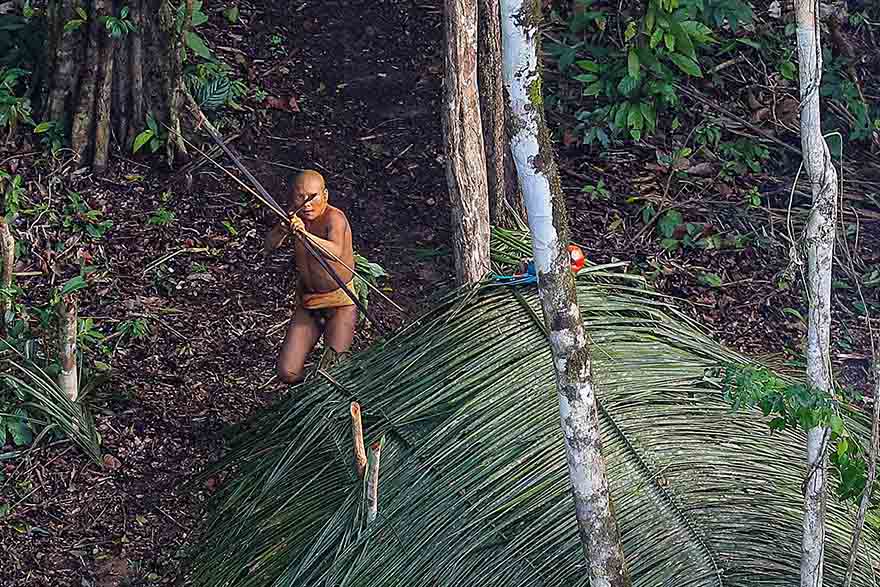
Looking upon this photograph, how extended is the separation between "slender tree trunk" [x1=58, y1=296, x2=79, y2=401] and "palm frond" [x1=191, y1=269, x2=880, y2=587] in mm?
1324

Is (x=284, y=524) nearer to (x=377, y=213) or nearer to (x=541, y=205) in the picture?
(x=541, y=205)

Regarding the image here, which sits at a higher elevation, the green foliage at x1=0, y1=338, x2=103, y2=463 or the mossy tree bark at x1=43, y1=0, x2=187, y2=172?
the mossy tree bark at x1=43, y1=0, x2=187, y2=172

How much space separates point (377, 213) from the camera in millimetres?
6402

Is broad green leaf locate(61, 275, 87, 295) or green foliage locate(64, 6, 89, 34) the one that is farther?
green foliage locate(64, 6, 89, 34)

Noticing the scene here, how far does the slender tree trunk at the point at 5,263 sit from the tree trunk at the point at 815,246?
3.68 metres

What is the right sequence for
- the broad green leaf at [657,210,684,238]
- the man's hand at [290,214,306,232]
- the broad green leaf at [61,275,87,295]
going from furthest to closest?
the broad green leaf at [657,210,684,238], the broad green leaf at [61,275,87,295], the man's hand at [290,214,306,232]

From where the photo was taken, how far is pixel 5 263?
517cm

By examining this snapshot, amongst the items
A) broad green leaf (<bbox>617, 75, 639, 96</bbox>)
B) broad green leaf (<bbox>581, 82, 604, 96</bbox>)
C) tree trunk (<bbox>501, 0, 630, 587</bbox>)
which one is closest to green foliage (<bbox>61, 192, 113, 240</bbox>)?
broad green leaf (<bbox>581, 82, 604, 96</bbox>)

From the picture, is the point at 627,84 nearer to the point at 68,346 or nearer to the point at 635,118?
the point at 635,118

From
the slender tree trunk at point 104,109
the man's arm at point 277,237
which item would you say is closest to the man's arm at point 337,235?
the man's arm at point 277,237

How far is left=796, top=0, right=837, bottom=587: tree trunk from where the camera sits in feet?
8.89

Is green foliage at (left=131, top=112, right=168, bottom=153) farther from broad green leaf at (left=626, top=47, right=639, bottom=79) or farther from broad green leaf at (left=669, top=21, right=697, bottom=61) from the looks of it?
broad green leaf at (left=669, top=21, right=697, bottom=61)

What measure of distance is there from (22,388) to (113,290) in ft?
3.36

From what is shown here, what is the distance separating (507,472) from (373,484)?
384mm
